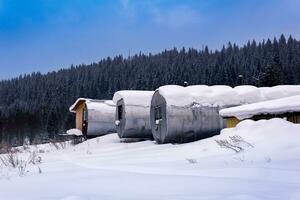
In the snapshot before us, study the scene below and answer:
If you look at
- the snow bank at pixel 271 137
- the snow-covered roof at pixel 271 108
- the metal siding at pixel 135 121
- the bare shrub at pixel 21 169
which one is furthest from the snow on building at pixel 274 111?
the metal siding at pixel 135 121

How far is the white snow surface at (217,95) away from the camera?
19266mm

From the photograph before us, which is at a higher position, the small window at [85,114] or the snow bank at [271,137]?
the small window at [85,114]

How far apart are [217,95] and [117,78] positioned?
273 ft

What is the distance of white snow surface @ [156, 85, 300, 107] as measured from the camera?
19.3 meters

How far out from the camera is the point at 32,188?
21.1 ft


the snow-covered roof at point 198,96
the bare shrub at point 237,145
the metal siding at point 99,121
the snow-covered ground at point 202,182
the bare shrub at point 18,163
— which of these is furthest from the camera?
the metal siding at point 99,121

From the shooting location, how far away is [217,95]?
19.7 m

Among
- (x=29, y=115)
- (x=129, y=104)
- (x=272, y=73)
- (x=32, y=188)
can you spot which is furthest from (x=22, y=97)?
(x=32, y=188)

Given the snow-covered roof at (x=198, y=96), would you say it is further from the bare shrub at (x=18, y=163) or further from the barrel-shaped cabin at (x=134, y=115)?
the bare shrub at (x=18, y=163)

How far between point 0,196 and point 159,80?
7768 cm

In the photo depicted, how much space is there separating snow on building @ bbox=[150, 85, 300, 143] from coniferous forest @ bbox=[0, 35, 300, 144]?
50.2m

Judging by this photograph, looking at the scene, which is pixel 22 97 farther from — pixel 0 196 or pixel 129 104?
pixel 0 196

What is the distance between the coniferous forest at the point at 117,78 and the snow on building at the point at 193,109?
50206 millimetres

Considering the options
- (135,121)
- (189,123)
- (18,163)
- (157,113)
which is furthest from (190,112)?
(18,163)
